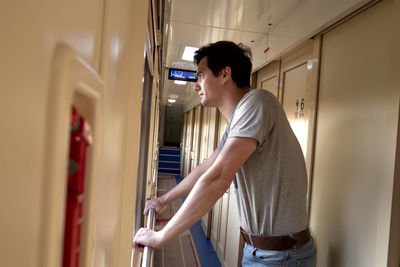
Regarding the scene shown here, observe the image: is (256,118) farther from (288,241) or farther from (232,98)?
(288,241)

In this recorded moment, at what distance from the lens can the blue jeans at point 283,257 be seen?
1.23m

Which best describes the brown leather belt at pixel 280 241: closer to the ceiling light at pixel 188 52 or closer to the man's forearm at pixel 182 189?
the man's forearm at pixel 182 189

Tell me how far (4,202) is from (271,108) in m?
1.18

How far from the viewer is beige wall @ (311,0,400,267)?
132 centimetres

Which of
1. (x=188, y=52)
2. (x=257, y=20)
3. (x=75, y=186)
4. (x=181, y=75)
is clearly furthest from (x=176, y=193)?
(x=181, y=75)

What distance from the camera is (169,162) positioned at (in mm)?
12008

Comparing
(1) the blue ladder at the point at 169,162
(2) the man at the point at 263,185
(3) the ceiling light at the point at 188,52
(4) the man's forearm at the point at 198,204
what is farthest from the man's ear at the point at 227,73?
(1) the blue ladder at the point at 169,162

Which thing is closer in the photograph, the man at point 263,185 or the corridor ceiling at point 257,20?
the man at point 263,185

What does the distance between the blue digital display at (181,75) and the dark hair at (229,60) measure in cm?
295

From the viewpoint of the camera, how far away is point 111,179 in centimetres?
45

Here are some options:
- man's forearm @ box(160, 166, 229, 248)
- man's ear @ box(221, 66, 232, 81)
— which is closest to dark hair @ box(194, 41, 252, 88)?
man's ear @ box(221, 66, 232, 81)

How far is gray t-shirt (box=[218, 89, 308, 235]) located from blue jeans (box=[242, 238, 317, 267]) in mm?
94

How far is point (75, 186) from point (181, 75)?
445cm

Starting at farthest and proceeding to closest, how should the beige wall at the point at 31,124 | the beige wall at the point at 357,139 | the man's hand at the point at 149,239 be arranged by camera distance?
the beige wall at the point at 357,139, the man's hand at the point at 149,239, the beige wall at the point at 31,124
